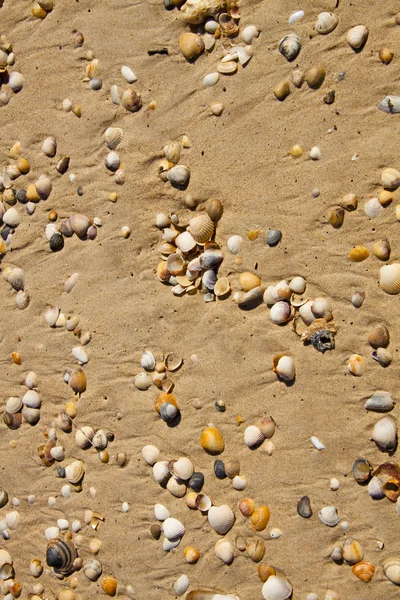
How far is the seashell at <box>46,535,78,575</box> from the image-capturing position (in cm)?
295

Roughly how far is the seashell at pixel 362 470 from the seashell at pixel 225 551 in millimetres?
770

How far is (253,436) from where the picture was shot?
2648mm

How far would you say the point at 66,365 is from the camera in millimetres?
3080

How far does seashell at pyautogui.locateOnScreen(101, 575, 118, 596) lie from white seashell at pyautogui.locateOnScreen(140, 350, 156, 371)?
1.22 metres

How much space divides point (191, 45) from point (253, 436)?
2.15 meters

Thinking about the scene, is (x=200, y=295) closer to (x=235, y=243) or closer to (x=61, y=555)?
(x=235, y=243)

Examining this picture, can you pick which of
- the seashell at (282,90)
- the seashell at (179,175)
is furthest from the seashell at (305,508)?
the seashell at (282,90)

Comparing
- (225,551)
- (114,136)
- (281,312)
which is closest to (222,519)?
(225,551)

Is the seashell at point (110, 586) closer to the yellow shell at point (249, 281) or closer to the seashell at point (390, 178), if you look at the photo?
the yellow shell at point (249, 281)

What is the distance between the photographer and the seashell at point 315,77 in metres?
2.58

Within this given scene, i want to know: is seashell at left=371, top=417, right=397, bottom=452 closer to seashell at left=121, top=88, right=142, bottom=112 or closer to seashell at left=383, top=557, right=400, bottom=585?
seashell at left=383, top=557, right=400, bottom=585

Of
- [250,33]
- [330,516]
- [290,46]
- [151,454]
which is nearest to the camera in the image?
[330,516]

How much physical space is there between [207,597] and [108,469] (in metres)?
0.86

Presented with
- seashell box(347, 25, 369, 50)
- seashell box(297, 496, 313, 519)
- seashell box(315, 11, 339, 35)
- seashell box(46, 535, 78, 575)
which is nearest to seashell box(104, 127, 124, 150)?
seashell box(315, 11, 339, 35)
